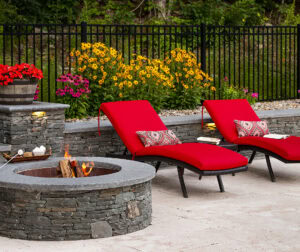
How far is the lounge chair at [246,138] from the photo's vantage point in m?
8.01

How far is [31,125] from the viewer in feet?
25.4

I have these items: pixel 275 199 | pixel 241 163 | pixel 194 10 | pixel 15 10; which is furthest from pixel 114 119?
pixel 194 10

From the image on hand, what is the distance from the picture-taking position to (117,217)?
5.74 metres

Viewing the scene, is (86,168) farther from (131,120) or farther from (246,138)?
(246,138)

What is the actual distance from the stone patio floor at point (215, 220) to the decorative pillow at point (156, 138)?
494 millimetres

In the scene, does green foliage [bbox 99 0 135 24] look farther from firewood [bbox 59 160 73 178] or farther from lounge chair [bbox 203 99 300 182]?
firewood [bbox 59 160 73 178]

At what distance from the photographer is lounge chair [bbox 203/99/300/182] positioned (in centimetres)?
801

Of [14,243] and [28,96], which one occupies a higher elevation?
[28,96]

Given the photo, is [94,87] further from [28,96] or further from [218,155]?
[218,155]

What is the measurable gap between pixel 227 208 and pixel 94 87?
3.71 m

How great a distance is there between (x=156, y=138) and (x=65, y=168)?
6.95 feet

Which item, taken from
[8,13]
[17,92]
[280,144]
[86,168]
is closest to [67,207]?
[86,168]

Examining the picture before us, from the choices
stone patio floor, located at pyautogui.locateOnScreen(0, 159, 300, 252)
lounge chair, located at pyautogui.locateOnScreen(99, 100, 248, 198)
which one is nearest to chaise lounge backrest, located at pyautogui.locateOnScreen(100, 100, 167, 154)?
lounge chair, located at pyautogui.locateOnScreen(99, 100, 248, 198)

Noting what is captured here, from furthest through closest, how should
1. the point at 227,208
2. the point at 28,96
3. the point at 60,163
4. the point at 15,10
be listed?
the point at 15,10, the point at 28,96, the point at 227,208, the point at 60,163
